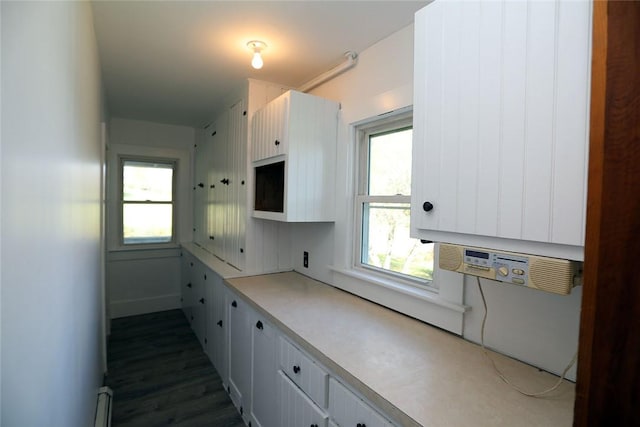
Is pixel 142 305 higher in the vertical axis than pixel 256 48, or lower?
lower

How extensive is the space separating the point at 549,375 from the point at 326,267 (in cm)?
138

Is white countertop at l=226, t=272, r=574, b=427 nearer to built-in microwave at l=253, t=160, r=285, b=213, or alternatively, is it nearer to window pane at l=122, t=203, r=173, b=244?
built-in microwave at l=253, t=160, r=285, b=213

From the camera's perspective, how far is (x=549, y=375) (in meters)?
1.11

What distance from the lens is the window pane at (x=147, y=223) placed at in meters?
3.80

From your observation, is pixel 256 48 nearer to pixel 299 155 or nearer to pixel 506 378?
pixel 299 155

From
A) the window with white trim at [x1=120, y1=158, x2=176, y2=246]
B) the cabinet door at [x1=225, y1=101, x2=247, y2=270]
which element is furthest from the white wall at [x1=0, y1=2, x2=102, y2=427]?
the window with white trim at [x1=120, y1=158, x2=176, y2=246]

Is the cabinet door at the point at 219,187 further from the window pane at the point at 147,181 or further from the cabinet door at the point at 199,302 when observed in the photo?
the window pane at the point at 147,181

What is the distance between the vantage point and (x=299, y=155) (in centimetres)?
200

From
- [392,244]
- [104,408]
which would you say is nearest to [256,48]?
[392,244]

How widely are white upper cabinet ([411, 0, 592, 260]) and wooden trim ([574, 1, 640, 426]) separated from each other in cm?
23

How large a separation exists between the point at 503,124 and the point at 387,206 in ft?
3.27

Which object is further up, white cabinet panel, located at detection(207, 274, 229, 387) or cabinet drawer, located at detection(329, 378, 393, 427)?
cabinet drawer, located at detection(329, 378, 393, 427)

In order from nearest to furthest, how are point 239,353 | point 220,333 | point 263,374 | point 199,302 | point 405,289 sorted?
point 405,289, point 263,374, point 239,353, point 220,333, point 199,302

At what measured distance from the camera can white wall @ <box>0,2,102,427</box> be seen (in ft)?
1.73
